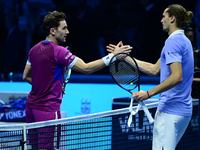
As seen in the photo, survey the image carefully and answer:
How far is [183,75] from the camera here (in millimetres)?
2357

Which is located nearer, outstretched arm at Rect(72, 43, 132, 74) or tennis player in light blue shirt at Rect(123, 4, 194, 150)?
tennis player in light blue shirt at Rect(123, 4, 194, 150)

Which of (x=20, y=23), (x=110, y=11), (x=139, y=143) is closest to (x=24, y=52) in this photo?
(x=20, y=23)

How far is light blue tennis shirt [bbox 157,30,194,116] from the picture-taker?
7.59ft

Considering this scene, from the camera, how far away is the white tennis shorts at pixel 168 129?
2.36 meters

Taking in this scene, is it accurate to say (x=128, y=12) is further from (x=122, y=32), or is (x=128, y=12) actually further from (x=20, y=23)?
(x=20, y=23)

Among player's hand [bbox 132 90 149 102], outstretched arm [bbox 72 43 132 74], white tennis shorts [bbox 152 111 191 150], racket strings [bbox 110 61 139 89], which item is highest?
outstretched arm [bbox 72 43 132 74]

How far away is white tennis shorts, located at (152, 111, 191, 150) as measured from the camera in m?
2.36

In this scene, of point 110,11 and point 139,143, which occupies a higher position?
point 110,11

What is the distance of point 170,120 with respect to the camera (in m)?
2.37

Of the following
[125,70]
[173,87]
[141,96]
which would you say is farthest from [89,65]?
[173,87]

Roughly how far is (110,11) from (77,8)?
0.87m

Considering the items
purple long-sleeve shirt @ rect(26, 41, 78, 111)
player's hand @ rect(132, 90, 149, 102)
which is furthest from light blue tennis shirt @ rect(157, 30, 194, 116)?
purple long-sleeve shirt @ rect(26, 41, 78, 111)

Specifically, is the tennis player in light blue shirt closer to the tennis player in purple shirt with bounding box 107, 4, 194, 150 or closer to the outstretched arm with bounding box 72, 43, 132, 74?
the tennis player in purple shirt with bounding box 107, 4, 194, 150

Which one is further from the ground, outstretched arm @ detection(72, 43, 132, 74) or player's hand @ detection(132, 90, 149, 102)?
outstretched arm @ detection(72, 43, 132, 74)
